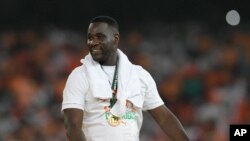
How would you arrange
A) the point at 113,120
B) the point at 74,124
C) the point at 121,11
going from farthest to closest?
the point at 121,11
the point at 113,120
the point at 74,124

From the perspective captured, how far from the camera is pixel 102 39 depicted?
9.67 ft

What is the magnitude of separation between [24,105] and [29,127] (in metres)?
0.27

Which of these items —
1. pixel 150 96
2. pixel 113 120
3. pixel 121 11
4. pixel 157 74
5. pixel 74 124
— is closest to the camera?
pixel 74 124

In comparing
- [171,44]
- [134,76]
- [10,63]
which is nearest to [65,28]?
[10,63]

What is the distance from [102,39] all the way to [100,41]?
17 millimetres

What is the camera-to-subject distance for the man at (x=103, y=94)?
9.37ft

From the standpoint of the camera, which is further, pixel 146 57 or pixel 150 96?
pixel 146 57

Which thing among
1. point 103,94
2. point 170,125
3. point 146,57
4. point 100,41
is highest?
point 100,41

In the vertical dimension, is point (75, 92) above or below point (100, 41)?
below

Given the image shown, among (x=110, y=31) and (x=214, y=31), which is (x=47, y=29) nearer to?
(x=214, y=31)

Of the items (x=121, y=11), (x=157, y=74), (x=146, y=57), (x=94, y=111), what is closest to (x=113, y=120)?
(x=94, y=111)

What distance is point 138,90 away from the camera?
9.96 feet

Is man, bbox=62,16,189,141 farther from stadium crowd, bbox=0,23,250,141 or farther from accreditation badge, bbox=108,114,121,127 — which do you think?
stadium crowd, bbox=0,23,250,141

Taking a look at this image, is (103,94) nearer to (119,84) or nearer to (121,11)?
(119,84)
